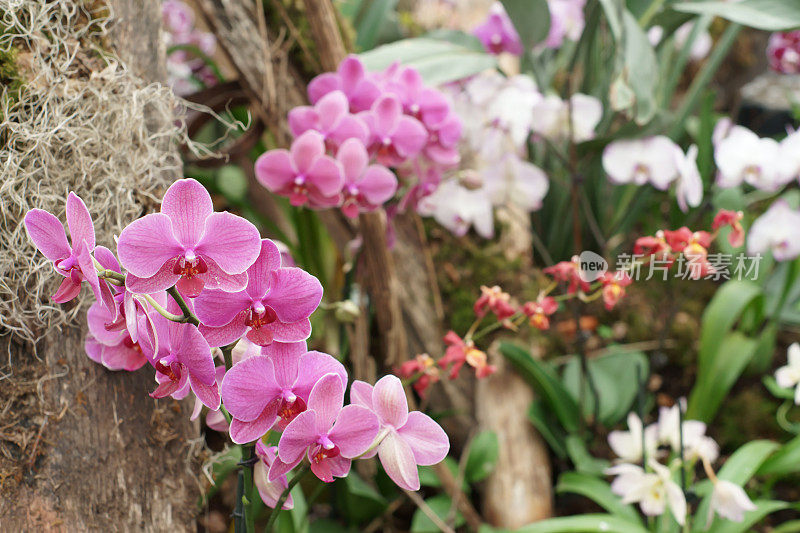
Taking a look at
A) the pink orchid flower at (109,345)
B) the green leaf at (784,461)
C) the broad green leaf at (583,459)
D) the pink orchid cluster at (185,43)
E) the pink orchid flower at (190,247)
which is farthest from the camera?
the pink orchid cluster at (185,43)

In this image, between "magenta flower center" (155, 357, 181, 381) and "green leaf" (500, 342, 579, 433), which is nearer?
"magenta flower center" (155, 357, 181, 381)

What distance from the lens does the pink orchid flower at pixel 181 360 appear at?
1.58 feet

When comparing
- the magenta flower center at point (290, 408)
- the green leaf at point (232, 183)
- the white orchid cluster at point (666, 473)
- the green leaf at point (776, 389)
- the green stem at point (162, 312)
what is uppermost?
the green stem at point (162, 312)

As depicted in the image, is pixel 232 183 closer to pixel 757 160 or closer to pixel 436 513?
pixel 436 513

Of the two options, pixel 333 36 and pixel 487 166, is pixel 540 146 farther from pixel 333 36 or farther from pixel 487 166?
pixel 333 36

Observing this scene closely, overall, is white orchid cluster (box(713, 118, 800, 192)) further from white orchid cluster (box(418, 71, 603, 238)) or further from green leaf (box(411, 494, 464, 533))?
green leaf (box(411, 494, 464, 533))

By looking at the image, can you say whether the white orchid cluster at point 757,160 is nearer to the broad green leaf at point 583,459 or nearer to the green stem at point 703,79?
the green stem at point 703,79

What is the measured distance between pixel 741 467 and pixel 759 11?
833 mm

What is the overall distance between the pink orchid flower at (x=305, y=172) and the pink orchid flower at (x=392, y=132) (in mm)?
86

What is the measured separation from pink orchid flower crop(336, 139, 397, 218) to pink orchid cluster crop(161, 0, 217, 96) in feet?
2.67

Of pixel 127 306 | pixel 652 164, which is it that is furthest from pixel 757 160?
pixel 127 306

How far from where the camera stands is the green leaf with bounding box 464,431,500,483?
1.14m

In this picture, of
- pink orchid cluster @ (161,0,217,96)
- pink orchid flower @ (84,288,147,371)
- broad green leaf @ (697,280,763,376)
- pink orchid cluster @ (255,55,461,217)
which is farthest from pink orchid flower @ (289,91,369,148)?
broad green leaf @ (697,280,763,376)

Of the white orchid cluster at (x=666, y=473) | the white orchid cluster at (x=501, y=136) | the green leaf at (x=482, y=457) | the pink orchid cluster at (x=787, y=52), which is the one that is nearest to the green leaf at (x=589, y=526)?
the white orchid cluster at (x=666, y=473)
